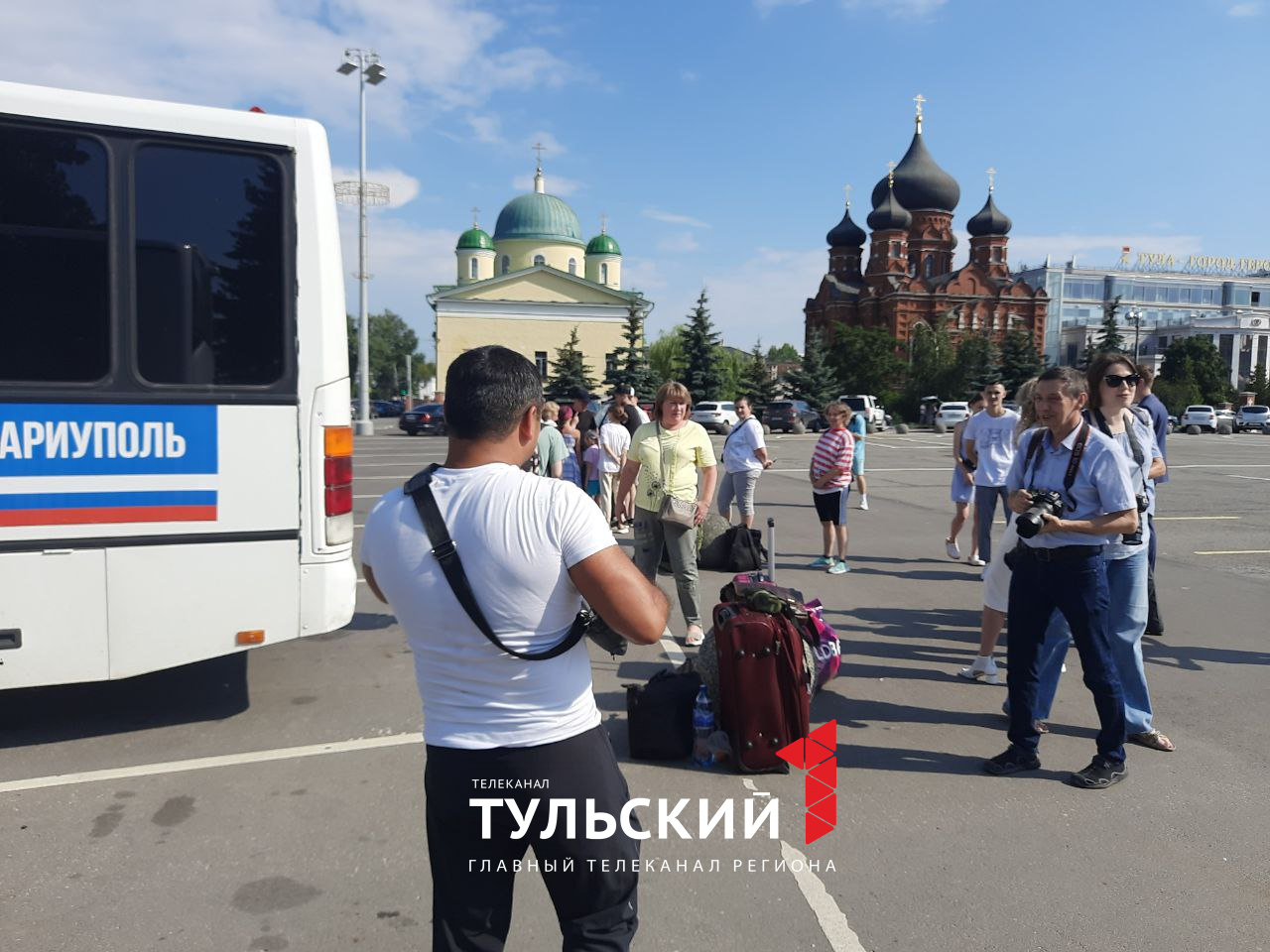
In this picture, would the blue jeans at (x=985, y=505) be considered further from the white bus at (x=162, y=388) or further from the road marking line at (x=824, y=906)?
the white bus at (x=162, y=388)

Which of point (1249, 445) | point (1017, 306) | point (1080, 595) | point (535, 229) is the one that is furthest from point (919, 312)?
point (1080, 595)

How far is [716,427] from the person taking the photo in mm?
39312

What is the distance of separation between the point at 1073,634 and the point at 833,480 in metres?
4.63

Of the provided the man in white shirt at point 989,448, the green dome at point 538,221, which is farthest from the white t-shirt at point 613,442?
the green dome at point 538,221

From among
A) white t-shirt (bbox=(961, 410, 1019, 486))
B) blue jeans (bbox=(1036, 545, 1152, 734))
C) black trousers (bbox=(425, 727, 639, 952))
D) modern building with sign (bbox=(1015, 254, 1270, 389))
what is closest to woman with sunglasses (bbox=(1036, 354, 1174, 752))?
blue jeans (bbox=(1036, 545, 1152, 734))

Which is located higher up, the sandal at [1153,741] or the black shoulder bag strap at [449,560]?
the black shoulder bag strap at [449,560]

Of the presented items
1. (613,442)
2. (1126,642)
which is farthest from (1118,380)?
(613,442)

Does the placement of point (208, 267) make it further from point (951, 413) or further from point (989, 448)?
point (951, 413)

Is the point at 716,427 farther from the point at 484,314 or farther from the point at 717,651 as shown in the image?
the point at 717,651

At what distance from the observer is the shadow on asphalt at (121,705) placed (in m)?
4.88

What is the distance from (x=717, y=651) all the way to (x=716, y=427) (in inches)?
1380

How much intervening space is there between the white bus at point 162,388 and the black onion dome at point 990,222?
87.0 m

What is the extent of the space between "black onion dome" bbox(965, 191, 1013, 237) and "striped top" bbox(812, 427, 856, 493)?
82.2 metres

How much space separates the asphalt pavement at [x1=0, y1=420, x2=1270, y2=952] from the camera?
3.11 meters
